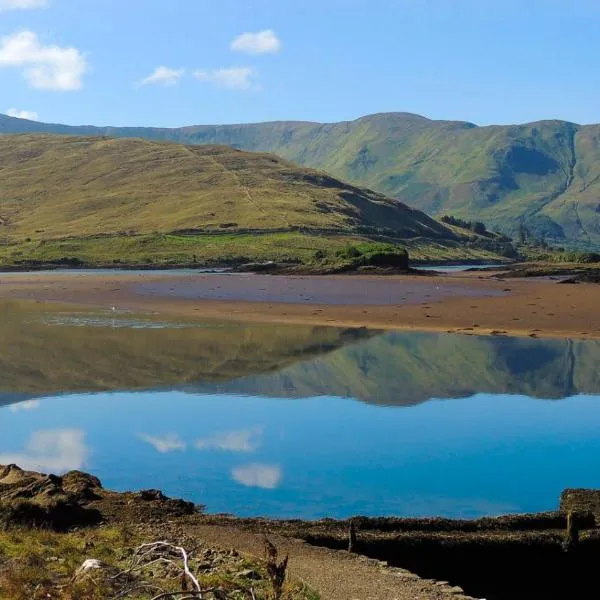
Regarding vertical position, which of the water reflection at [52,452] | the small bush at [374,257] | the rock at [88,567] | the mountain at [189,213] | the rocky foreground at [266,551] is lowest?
the water reflection at [52,452]

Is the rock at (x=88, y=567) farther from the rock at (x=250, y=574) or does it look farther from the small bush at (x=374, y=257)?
the small bush at (x=374, y=257)

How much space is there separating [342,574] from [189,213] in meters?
136

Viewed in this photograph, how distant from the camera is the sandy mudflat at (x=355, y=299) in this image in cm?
4662

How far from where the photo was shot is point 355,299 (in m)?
61.6

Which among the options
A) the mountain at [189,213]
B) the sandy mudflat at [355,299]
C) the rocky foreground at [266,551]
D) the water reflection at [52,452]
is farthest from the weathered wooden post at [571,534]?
the mountain at [189,213]

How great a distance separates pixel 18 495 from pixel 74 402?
11221mm

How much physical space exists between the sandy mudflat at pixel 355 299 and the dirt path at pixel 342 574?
30792 millimetres

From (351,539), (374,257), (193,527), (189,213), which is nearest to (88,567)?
(193,527)

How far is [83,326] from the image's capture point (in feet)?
147

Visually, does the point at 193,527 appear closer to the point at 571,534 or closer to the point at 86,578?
the point at 86,578

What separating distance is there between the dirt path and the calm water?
270 centimetres

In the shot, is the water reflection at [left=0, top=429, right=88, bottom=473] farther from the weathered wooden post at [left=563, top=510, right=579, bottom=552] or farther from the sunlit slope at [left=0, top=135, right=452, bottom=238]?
the sunlit slope at [left=0, top=135, right=452, bottom=238]

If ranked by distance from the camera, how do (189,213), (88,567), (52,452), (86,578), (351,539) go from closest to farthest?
(86,578) → (88,567) → (351,539) → (52,452) → (189,213)

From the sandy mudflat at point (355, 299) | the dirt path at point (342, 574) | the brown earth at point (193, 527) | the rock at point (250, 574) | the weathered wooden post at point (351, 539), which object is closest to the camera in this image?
the dirt path at point (342, 574)
